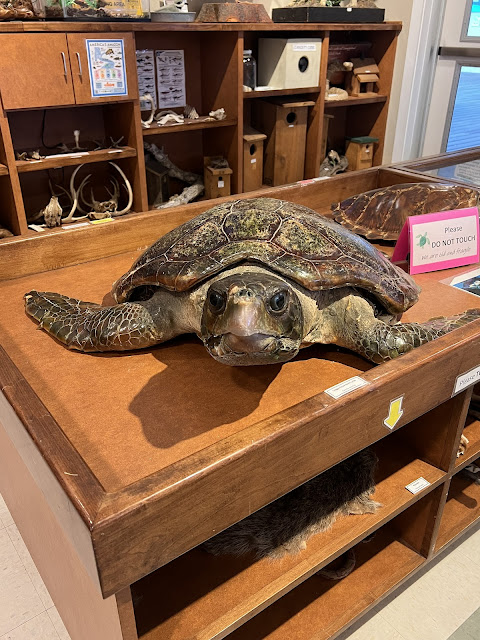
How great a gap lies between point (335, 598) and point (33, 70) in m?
1.96

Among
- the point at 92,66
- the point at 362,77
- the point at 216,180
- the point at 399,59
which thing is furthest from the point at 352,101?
the point at 92,66

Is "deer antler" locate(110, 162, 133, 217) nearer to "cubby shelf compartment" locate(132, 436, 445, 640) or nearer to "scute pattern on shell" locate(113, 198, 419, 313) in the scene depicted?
"scute pattern on shell" locate(113, 198, 419, 313)

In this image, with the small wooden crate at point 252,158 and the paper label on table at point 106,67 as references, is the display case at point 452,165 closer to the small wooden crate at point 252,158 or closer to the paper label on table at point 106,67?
the small wooden crate at point 252,158

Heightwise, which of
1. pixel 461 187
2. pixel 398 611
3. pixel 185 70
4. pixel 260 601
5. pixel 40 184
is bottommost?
pixel 398 611

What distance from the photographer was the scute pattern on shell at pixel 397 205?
5.37 ft

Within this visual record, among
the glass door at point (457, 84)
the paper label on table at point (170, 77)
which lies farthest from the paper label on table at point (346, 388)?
the glass door at point (457, 84)

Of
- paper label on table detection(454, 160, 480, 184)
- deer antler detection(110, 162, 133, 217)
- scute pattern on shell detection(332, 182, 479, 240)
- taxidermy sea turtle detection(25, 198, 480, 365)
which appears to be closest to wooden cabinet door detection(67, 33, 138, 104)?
deer antler detection(110, 162, 133, 217)

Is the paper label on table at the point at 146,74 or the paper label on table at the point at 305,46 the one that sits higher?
the paper label on table at the point at 305,46

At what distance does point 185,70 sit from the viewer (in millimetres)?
2645

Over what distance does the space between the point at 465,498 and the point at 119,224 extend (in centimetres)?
122

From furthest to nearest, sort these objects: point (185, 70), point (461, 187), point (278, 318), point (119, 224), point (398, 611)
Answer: point (185, 70) → point (461, 187) → point (119, 224) → point (398, 611) → point (278, 318)

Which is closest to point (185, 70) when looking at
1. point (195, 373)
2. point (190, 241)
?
point (190, 241)

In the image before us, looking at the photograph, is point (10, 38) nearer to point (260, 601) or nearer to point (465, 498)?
point (260, 601)

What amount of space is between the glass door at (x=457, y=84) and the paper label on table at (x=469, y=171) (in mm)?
837
